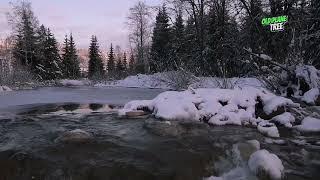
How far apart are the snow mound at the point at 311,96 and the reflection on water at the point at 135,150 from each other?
273cm

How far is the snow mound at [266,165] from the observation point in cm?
507

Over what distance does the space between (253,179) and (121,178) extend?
70.0 inches

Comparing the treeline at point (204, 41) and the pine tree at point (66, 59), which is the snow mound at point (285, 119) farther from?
the pine tree at point (66, 59)

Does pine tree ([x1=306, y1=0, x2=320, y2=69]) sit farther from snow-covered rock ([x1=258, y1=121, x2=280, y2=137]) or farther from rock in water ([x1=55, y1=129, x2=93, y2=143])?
rock in water ([x1=55, y1=129, x2=93, y2=143])

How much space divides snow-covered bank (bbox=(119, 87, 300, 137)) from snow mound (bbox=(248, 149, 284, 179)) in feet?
8.05

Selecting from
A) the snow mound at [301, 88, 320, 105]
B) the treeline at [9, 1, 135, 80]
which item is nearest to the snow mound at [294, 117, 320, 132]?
the snow mound at [301, 88, 320, 105]

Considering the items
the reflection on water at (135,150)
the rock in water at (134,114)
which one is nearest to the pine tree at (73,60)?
the rock in water at (134,114)

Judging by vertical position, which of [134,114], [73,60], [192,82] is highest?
[73,60]

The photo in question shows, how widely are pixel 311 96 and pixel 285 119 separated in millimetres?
2266

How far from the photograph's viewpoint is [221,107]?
9016 mm

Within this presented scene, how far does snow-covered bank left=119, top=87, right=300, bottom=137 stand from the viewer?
850cm

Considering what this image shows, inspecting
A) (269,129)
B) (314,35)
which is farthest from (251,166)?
(314,35)

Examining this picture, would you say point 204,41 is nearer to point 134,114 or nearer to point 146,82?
point 146,82

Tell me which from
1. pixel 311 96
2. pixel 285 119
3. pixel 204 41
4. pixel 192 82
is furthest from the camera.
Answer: pixel 204 41
